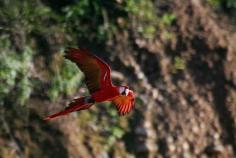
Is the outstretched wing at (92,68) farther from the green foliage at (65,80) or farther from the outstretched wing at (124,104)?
the green foliage at (65,80)

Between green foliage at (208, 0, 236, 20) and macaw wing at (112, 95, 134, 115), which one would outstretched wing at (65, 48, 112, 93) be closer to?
macaw wing at (112, 95, 134, 115)

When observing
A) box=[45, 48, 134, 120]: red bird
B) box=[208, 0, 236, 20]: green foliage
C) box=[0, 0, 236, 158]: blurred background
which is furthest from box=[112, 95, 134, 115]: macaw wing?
box=[208, 0, 236, 20]: green foliage

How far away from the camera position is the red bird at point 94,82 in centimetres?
314

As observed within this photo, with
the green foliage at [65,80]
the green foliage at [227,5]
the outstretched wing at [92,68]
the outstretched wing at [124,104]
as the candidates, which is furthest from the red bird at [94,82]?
the green foliage at [227,5]

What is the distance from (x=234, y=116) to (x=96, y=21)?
1544 millimetres

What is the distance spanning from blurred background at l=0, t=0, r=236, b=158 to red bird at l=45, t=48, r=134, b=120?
292 cm

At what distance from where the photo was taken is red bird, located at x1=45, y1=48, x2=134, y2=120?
3.14 meters

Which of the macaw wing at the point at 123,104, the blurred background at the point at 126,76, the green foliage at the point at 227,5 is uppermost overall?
the macaw wing at the point at 123,104

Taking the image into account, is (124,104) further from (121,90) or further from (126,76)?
(126,76)

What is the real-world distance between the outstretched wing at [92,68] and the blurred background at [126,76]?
9.54 ft

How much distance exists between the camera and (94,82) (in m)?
3.21

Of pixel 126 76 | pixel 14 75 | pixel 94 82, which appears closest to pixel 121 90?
pixel 94 82

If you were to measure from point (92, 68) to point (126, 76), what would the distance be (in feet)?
12.0

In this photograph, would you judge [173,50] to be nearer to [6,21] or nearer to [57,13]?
[57,13]
